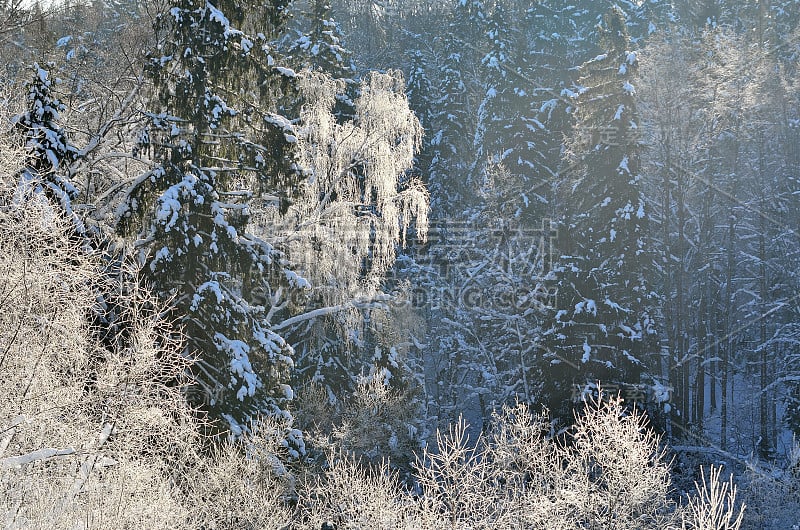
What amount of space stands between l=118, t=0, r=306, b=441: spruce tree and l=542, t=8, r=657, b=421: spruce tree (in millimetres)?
11598

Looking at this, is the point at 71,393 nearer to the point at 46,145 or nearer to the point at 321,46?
the point at 46,145

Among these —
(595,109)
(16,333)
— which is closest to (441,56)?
(595,109)

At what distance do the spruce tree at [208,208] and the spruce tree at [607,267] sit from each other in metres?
11.6

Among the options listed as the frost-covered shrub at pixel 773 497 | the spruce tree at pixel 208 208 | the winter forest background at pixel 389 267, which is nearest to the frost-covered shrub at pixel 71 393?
the winter forest background at pixel 389 267

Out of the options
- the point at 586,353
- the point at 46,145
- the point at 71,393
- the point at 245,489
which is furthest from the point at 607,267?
the point at 46,145

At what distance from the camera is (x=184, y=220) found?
11.3 metres

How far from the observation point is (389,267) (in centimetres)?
1722

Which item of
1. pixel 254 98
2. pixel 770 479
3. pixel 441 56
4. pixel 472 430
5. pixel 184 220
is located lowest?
pixel 472 430

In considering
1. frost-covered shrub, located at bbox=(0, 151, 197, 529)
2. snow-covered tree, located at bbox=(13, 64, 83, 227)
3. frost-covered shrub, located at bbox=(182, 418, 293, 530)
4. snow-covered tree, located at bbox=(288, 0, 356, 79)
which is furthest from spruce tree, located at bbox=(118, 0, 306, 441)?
snow-covered tree, located at bbox=(288, 0, 356, 79)

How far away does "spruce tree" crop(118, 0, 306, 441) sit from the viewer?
11414 millimetres

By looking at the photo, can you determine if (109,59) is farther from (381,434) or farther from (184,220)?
(381,434)

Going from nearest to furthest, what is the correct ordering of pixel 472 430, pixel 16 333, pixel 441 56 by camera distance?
pixel 16 333 < pixel 472 430 < pixel 441 56

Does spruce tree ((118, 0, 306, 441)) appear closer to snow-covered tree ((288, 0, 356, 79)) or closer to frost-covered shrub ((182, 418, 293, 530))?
frost-covered shrub ((182, 418, 293, 530))

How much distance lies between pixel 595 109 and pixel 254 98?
45.2 ft
